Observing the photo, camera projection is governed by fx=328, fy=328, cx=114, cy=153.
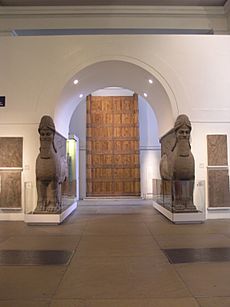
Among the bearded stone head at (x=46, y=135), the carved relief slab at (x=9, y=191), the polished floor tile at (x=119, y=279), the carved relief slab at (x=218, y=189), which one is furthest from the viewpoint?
the carved relief slab at (x=218, y=189)

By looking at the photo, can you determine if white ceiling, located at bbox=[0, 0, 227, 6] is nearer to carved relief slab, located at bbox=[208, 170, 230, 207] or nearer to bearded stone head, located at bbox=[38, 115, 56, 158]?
bearded stone head, located at bbox=[38, 115, 56, 158]

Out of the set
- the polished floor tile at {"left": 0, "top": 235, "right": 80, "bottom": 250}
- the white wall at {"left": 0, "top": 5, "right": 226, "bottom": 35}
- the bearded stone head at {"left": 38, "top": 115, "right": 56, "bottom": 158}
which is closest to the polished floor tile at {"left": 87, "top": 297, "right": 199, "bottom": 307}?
the polished floor tile at {"left": 0, "top": 235, "right": 80, "bottom": 250}

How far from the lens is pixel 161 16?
1278 cm

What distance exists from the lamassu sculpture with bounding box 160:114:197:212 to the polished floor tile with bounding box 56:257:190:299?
3969mm

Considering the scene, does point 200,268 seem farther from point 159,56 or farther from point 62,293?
point 159,56

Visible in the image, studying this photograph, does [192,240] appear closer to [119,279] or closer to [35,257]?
[119,279]

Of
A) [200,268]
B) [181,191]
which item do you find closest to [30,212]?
[181,191]

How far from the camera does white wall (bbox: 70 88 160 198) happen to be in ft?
56.8

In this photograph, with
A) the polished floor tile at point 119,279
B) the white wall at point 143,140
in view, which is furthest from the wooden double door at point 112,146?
the polished floor tile at point 119,279

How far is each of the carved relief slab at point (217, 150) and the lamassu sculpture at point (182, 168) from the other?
1.17 metres

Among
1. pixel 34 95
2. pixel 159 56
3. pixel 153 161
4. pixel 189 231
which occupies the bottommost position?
pixel 189 231

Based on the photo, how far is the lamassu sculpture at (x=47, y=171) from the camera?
852 centimetres

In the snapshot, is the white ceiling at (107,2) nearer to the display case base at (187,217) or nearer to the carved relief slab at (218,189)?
the carved relief slab at (218,189)

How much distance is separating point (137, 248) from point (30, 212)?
13.5ft
